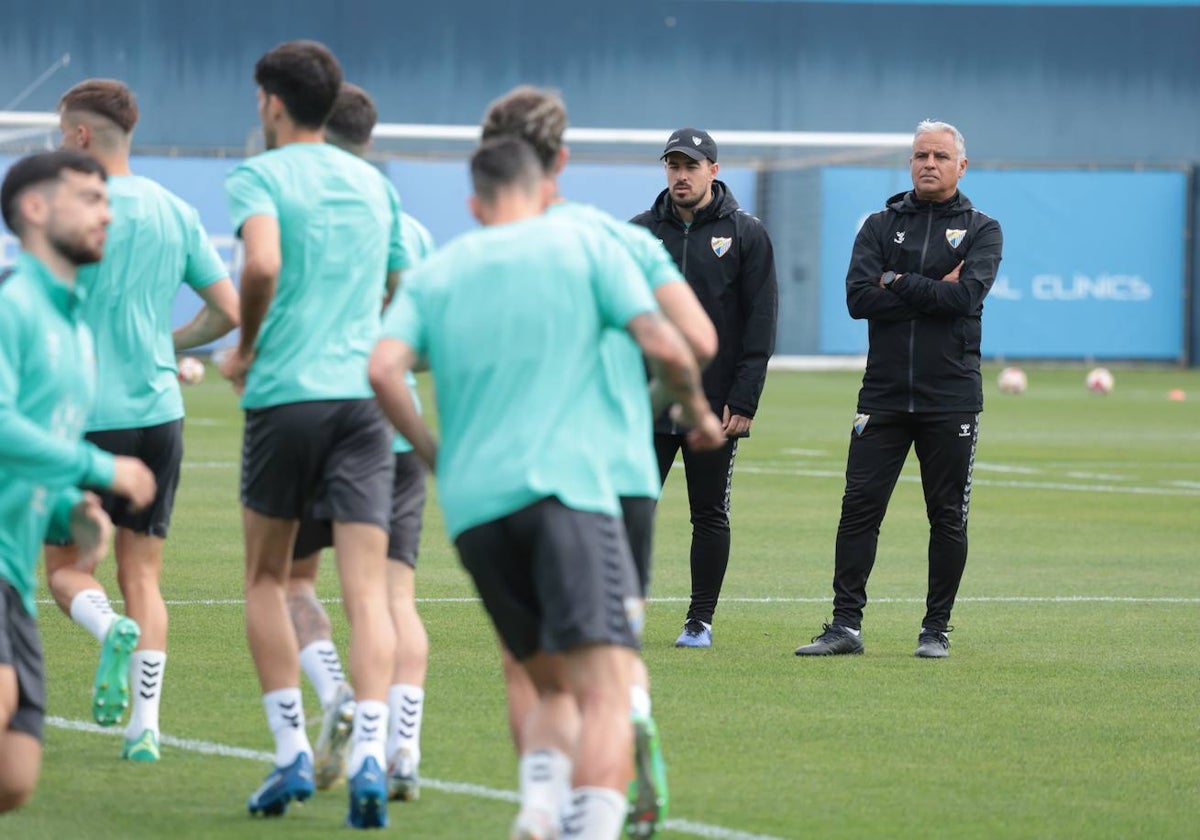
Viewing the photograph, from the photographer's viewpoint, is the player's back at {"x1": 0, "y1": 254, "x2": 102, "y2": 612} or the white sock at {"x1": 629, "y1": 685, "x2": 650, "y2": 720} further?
the white sock at {"x1": 629, "y1": 685, "x2": 650, "y2": 720}

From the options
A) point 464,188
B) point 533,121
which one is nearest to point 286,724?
point 533,121

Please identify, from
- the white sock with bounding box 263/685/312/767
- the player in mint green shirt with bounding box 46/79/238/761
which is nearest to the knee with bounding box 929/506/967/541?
the player in mint green shirt with bounding box 46/79/238/761

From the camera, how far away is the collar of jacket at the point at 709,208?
1030 centimetres

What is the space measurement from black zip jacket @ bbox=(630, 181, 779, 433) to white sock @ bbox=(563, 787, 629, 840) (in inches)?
204

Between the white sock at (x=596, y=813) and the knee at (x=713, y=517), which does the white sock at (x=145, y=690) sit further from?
the knee at (x=713, y=517)

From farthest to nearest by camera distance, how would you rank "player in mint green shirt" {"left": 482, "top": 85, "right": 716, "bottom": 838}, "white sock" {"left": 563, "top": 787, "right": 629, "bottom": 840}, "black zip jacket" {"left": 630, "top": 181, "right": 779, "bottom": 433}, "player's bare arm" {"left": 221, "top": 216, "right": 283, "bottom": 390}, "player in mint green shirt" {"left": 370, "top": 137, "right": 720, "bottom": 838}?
"black zip jacket" {"left": 630, "top": 181, "right": 779, "bottom": 433} < "player's bare arm" {"left": 221, "top": 216, "right": 283, "bottom": 390} < "player in mint green shirt" {"left": 482, "top": 85, "right": 716, "bottom": 838} < "player in mint green shirt" {"left": 370, "top": 137, "right": 720, "bottom": 838} < "white sock" {"left": 563, "top": 787, "right": 629, "bottom": 840}

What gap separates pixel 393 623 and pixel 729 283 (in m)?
3.82

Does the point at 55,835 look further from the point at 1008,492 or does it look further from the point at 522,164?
the point at 1008,492

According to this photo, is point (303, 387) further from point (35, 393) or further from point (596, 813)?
point (596, 813)

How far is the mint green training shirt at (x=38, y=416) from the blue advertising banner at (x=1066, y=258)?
34754mm

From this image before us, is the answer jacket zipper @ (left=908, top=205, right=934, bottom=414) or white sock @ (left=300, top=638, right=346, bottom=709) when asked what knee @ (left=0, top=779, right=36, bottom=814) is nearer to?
white sock @ (left=300, top=638, right=346, bottom=709)

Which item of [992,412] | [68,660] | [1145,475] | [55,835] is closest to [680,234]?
[68,660]

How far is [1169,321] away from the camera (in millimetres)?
42594

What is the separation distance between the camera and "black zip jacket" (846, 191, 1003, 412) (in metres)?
10.2
